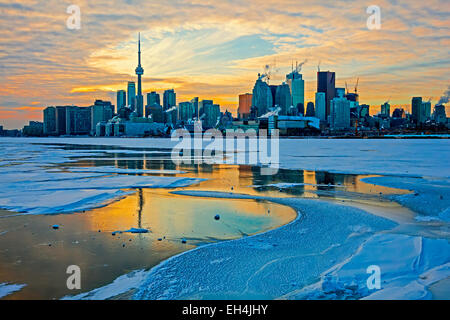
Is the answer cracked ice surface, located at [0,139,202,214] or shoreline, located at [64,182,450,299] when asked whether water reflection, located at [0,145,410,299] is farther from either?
cracked ice surface, located at [0,139,202,214]

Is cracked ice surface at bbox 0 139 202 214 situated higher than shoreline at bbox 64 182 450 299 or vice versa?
cracked ice surface at bbox 0 139 202 214

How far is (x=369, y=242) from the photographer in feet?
29.4

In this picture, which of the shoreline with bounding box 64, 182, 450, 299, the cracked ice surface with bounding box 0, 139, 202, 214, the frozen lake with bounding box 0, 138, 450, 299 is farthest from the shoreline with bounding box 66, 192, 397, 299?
the cracked ice surface with bounding box 0, 139, 202, 214

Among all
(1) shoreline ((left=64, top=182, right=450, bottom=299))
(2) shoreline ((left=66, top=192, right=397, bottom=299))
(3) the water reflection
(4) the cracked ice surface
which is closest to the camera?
(1) shoreline ((left=64, top=182, right=450, bottom=299))

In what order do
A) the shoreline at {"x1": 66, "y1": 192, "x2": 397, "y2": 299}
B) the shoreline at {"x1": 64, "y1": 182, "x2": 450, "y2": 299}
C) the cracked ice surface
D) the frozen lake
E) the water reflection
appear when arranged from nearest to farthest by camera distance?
the shoreline at {"x1": 64, "y1": 182, "x2": 450, "y2": 299} → the shoreline at {"x1": 66, "y1": 192, "x2": 397, "y2": 299} → the water reflection → the frozen lake → the cracked ice surface

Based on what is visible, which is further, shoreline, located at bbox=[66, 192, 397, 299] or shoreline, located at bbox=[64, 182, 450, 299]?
shoreline, located at bbox=[66, 192, 397, 299]

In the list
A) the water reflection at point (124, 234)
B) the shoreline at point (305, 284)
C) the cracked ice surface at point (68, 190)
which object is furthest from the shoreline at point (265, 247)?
the cracked ice surface at point (68, 190)

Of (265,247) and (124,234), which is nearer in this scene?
(265,247)

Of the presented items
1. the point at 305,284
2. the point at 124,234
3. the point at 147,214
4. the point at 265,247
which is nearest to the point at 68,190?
the point at 147,214

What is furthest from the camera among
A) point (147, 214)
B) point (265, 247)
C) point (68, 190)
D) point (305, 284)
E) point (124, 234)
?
point (68, 190)

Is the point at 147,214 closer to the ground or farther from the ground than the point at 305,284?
farther from the ground

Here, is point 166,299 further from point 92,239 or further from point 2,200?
point 2,200

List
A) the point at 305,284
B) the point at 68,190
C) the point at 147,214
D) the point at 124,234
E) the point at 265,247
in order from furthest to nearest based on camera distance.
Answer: the point at 68,190, the point at 147,214, the point at 124,234, the point at 265,247, the point at 305,284

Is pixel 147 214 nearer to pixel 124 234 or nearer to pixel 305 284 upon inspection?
pixel 124 234
